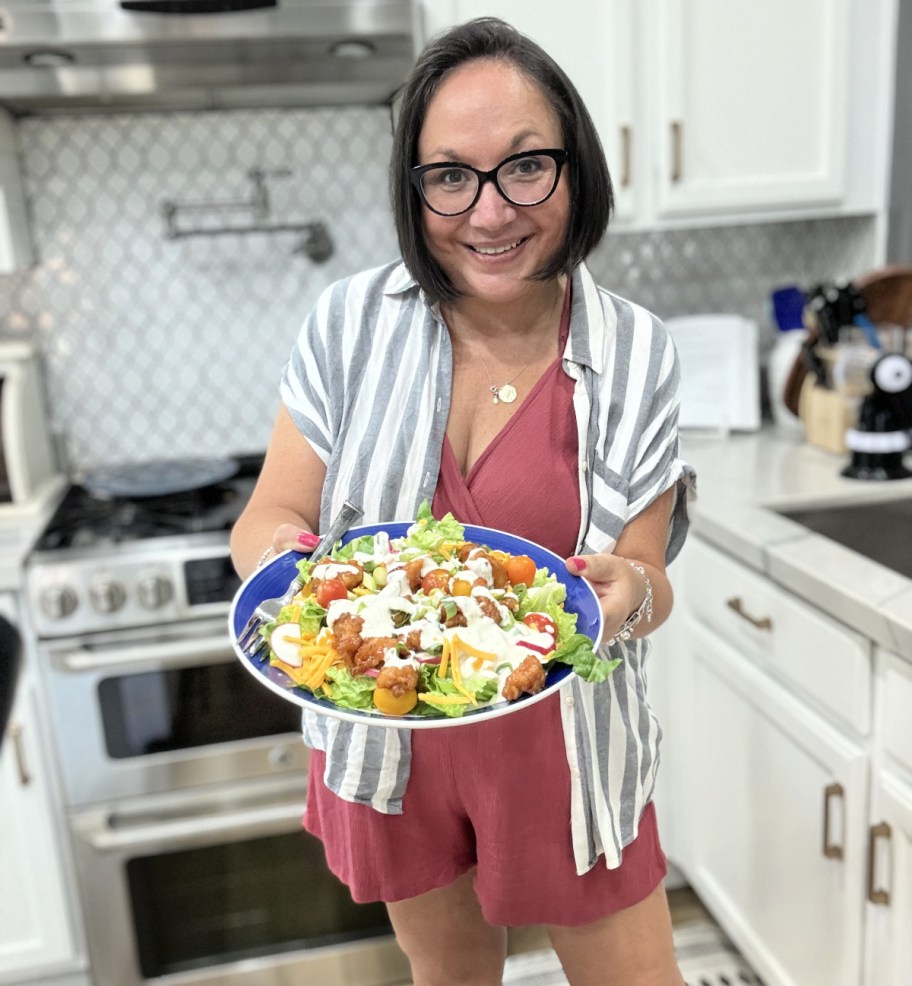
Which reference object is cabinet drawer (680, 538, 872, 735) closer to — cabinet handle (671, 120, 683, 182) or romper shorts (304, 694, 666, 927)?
romper shorts (304, 694, 666, 927)

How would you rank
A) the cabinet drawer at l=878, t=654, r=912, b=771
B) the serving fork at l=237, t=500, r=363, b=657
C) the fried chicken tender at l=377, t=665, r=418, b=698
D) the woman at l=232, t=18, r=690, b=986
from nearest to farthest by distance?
1. the fried chicken tender at l=377, t=665, r=418, b=698
2. the serving fork at l=237, t=500, r=363, b=657
3. the woman at l=232, t=18, r=690, b=986
4. the cabinet drawer at l=878, t=654, r=912, b=771

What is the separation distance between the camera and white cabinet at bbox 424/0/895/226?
2.04 meters

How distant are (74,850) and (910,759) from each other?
1.54m

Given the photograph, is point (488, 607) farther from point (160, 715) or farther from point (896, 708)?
point (160, 715)

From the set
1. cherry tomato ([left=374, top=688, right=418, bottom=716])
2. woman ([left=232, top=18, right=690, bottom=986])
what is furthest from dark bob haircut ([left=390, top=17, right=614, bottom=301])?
→ cherry tomato ([left=374, top=688, right=418, bottom=716])

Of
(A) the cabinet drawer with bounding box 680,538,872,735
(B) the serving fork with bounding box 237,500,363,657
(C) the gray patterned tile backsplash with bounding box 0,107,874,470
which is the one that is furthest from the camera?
(C) the gray patterned tile backsplash with bounding box 0,107,874,470

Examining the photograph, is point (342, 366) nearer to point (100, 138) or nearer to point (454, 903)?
point (454, 903)

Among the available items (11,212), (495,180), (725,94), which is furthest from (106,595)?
(725,94)

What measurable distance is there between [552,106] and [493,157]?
9 centimetres

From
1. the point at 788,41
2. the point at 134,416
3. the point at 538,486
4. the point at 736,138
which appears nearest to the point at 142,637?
the point at 134,416

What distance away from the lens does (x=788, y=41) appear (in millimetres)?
2109

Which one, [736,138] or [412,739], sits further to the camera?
[736,138]

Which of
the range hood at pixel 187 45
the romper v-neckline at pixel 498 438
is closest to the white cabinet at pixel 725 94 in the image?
the range hood at pixel 187 45

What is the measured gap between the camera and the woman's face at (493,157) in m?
1.00
